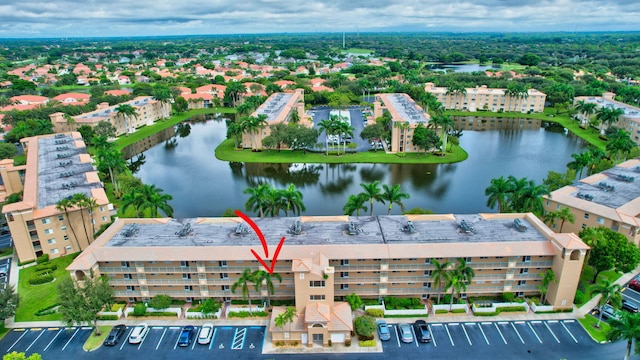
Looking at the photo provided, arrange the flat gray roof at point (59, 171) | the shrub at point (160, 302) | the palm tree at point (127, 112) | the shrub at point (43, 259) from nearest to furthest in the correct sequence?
the shrub at point (160, 302) < the shrub at point (43, 259) < the flat gray roof at point (59, 171) < the palm tree at point (127, 112)

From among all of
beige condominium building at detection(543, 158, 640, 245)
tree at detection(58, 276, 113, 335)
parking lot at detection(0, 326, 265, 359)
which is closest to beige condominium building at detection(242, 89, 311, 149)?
tree at detection(58, 276, 113, 335)

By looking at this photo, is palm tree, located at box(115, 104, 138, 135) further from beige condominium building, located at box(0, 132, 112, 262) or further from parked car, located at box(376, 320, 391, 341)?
parked car, located at box(376, 320, 391, 341)

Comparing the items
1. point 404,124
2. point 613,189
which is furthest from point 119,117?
point 613,189

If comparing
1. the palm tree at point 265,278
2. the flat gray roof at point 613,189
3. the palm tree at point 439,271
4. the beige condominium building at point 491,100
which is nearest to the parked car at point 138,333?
the palm tree at point 265,278

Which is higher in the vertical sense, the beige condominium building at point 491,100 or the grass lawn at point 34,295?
the beige condominium building at point 491,100

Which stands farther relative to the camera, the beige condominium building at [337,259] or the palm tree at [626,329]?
the beige condominium building at [337,259]

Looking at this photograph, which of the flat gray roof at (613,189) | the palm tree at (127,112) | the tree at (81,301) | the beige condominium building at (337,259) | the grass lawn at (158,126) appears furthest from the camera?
the palm tree at (127,112)

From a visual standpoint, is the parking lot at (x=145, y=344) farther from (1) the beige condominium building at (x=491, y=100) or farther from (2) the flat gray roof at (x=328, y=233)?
(1) the beige condominium building at (x=491, y=100)

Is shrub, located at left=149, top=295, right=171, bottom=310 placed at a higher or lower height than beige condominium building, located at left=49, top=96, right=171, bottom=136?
lower
